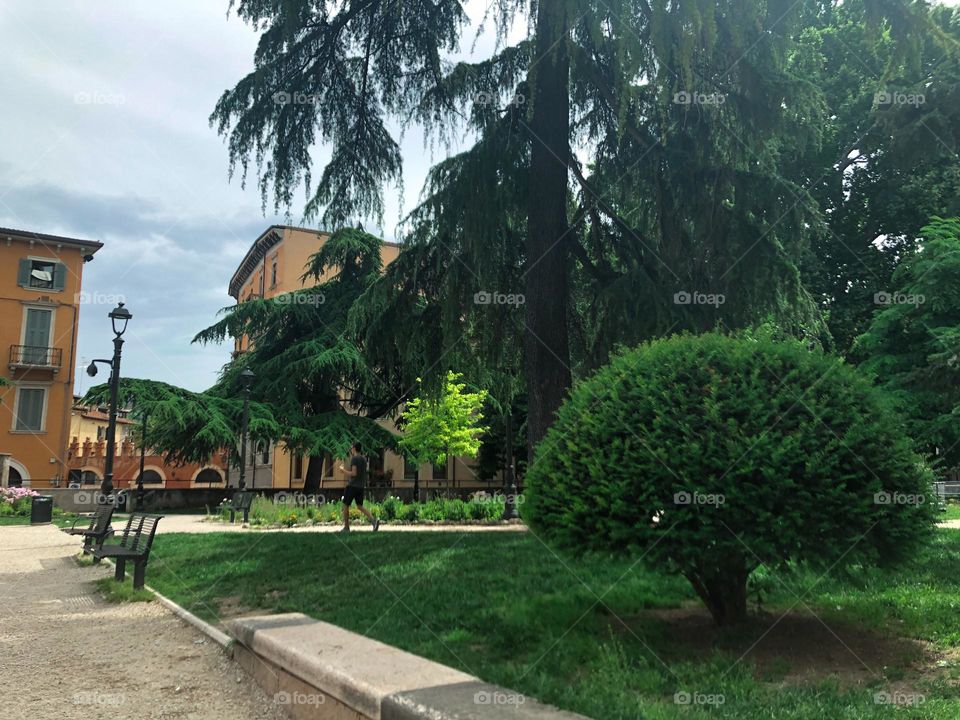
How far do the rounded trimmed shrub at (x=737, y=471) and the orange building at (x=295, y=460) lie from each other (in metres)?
35.2

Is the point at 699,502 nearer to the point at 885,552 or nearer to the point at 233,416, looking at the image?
the point at 885,552

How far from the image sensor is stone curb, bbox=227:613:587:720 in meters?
3.17

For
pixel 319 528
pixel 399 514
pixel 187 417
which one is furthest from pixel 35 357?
pixel 399 514

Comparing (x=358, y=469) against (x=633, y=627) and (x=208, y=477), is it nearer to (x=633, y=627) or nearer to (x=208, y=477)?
(x=633, y=627)

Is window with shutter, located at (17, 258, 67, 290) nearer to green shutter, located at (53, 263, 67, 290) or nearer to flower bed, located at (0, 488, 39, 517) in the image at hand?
green shutter, located at (53, 263, 67, 290)

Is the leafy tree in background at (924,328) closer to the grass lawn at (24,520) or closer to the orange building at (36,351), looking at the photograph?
the grass lawn at (24,520)

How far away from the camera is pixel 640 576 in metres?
7.15

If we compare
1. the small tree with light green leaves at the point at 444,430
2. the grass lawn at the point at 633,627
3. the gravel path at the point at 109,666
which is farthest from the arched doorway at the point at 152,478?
the grass lawn at the point at 633,627

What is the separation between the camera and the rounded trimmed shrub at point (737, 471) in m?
4.57

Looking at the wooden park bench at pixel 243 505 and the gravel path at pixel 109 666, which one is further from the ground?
the wooden park bench at pixel 243 505

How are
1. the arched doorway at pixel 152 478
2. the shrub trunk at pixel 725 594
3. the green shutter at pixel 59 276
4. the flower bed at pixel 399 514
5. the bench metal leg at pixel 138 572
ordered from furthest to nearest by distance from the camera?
the arched doorway at pixel 152 478, the green shutter at pixel 59 276, the flower bed at pixel 399 514, the bench metal leg at pixel 138 572, the shrub trunk at pixel 725 594

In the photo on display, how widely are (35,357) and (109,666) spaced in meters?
39.1

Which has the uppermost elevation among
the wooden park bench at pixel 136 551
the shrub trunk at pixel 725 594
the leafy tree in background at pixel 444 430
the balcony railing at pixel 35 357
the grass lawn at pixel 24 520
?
the balcony railing at pixel 35 357

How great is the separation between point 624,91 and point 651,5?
1.08 m
